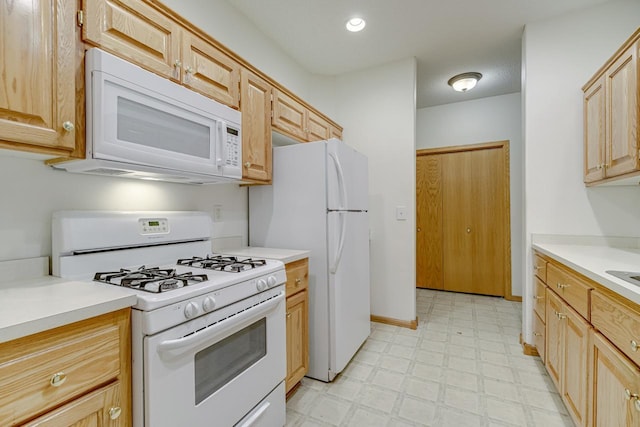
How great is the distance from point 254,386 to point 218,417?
21cm

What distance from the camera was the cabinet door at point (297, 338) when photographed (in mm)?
1724

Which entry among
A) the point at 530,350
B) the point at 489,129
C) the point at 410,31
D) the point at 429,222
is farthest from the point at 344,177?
the point at 489,129

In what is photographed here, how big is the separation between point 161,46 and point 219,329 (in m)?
1.27

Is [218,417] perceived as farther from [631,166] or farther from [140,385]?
[631,166]

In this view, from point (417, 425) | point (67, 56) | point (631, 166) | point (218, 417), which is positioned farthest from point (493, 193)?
point (67, 56)

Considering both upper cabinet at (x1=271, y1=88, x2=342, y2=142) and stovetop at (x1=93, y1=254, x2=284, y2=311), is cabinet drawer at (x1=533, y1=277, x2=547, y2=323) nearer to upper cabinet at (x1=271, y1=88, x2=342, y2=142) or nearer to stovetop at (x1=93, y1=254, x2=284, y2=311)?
stovetop at (x1=93, y1=254, x2=284, y2=311)

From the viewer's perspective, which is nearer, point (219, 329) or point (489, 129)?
point (219, 329)

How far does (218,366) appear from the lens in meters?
1.18

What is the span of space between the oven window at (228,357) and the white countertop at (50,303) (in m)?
0.39

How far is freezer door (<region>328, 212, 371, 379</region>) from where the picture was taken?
76.5 inches

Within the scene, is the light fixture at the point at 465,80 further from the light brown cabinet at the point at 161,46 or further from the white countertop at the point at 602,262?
the light brown cabinet at the point at 161,46

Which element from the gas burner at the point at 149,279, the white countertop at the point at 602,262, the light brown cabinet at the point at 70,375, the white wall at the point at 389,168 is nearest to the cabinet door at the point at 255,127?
the gas burner at the point at 149,279

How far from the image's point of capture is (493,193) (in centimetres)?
385

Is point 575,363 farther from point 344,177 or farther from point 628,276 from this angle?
point 344,177
